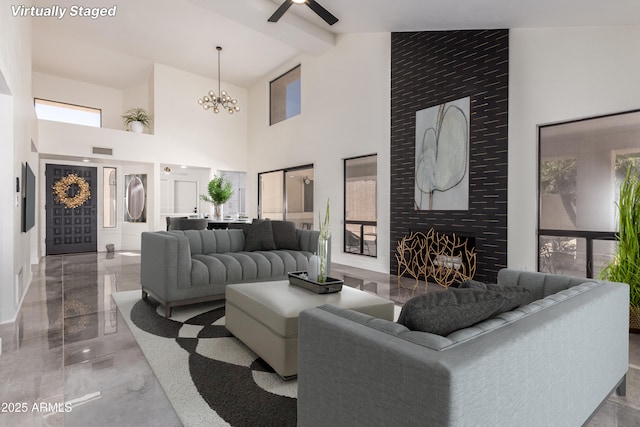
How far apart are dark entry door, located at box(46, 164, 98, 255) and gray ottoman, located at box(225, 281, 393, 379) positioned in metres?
7.11

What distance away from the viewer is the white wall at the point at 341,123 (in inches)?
229

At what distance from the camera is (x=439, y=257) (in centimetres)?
498

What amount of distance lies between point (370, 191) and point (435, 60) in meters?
2.26

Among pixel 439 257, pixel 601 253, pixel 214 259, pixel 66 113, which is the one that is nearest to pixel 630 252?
pixel 601 253

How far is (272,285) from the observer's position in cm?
279

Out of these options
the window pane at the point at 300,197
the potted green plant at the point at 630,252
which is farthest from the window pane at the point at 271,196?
the potted green plant at the point at 630,252

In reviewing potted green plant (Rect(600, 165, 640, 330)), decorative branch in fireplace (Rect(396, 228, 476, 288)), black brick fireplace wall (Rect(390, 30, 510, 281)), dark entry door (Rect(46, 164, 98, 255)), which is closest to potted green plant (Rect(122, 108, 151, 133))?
dark entry door (Rect(46, 164, 98, 255))

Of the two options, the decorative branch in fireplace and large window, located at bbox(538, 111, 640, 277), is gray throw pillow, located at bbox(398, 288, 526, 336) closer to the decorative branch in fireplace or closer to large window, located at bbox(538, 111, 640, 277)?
large window, located at bbox(538, 111, 640, 277)

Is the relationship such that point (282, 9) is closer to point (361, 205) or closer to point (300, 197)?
point (361, 205)

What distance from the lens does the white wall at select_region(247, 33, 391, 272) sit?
229 inches

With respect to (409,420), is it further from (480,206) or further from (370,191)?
(370,191)

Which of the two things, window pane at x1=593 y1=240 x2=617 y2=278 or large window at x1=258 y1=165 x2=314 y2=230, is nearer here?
window pane at x1=593 y1=240 x2=617 y2=278

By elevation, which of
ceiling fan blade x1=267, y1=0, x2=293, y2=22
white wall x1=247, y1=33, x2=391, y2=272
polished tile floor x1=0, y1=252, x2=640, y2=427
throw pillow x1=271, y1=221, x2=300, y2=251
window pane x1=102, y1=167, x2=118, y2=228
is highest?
ceiling fan blade x1=267, y1=0, x2=293, y2=22

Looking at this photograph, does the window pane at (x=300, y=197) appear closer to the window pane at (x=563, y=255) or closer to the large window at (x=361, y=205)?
the large window at (x=361, y=205)
